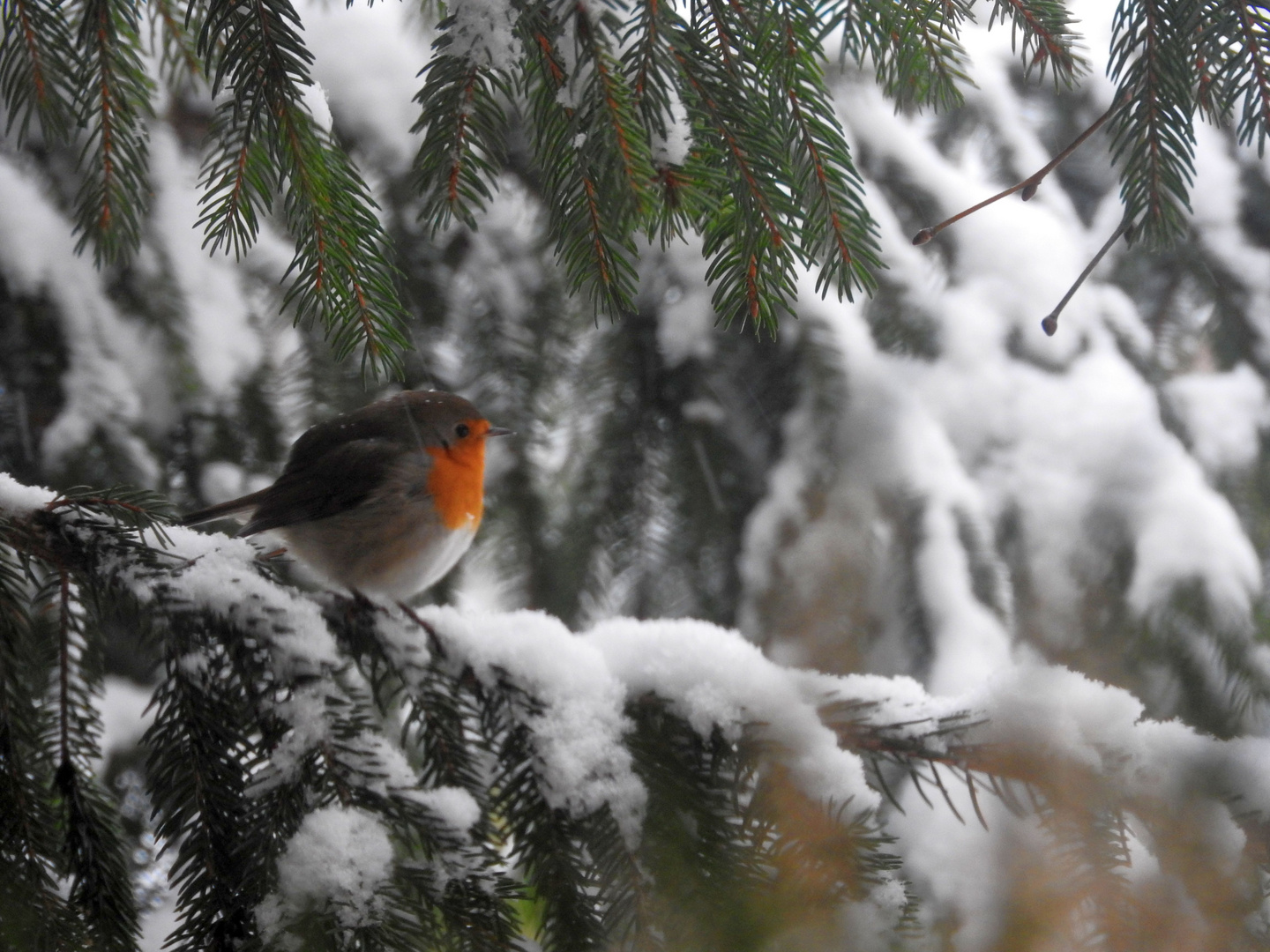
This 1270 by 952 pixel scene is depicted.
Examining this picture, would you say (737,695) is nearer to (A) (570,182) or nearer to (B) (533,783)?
(B) (533,783)

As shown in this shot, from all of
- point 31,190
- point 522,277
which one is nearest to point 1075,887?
point 522,277

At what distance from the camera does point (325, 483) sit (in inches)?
65.9

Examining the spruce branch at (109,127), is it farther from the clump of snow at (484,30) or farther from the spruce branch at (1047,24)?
the spruce branch at (1047,24)

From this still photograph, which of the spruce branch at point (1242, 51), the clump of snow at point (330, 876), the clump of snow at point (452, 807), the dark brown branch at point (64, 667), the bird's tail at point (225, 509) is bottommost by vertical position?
the clump of snow at point (330, 876)

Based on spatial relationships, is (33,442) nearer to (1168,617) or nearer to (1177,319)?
(1168,617)

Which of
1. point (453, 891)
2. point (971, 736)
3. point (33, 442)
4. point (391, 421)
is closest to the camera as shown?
point (453, 891)

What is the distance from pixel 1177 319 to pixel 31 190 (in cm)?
246

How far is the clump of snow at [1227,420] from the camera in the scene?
1919 millimetres

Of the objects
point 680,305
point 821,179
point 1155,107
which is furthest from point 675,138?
point 680,305

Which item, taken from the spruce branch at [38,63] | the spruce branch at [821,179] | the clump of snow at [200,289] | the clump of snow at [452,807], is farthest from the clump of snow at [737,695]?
the clump of snow at [200,289]

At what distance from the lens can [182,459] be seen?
69.9 inches

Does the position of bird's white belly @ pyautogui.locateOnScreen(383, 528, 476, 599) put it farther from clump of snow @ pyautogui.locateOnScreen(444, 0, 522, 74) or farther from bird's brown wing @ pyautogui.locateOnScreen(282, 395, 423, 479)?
clump of snow @ pyautogui.locateOnScreen(444, 0, 522, 74)

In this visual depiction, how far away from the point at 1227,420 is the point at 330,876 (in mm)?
1947

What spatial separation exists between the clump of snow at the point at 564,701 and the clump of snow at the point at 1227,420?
1.52 meters
